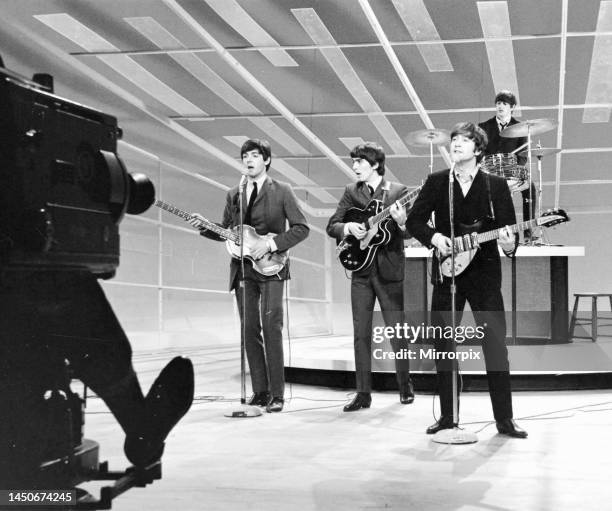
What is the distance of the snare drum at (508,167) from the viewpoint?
4.92 m

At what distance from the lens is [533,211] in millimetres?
5191

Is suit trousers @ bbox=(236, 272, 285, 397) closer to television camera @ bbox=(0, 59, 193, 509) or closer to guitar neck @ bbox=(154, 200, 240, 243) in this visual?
guitar neck @ bbox=(154, 200, 240, 243)

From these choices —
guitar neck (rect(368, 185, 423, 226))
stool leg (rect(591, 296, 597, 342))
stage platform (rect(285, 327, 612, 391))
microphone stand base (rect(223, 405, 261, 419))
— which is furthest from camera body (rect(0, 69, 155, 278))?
stool leg (rect(591, 296, 597, 342))

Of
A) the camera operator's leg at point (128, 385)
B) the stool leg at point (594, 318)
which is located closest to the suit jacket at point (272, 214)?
the stool leg at point (594, 318)

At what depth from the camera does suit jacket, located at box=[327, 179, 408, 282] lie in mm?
4020

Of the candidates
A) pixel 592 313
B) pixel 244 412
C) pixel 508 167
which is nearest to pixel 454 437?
pixel 244 412

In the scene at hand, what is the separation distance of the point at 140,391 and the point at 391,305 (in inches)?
107

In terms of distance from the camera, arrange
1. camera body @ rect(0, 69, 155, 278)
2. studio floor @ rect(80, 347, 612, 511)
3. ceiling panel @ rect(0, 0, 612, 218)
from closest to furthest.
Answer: camera body @ rect(0, 69, 155, 278), studio floor @ rect(80, 347, 612, 511), ceiling panel @ rect(0, 0, 612, 218)

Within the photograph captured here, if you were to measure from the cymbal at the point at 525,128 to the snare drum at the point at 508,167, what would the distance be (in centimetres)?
17

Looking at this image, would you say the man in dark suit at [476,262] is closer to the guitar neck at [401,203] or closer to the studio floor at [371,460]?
the studio floor at [371,460]

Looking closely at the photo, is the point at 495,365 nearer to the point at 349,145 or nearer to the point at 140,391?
the point at 140,391

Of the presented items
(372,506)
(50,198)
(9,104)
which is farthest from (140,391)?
(372,506)

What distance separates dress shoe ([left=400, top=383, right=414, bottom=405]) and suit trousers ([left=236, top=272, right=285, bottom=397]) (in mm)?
711

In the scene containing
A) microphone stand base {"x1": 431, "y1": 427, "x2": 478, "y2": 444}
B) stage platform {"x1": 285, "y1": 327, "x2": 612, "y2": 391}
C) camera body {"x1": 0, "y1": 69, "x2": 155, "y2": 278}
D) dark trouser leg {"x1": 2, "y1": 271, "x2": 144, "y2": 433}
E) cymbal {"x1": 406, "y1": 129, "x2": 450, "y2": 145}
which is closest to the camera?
camera body {"x1": 0, "y1": 69, "x2": 155, "y2": 278}
